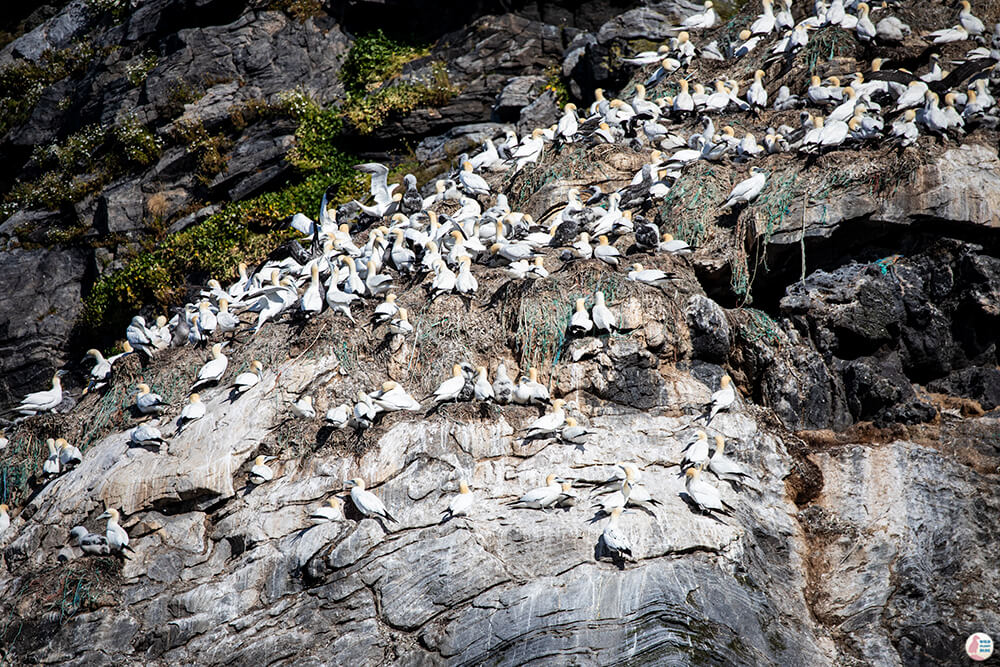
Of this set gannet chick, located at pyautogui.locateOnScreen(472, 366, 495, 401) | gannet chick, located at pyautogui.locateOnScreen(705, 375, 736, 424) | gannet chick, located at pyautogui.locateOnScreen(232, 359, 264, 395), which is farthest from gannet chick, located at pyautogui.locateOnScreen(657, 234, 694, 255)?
gannet chick, located at pyautogui.locateOnScreen(232, 359, 264, 395)

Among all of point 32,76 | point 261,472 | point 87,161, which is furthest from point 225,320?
point 32,76

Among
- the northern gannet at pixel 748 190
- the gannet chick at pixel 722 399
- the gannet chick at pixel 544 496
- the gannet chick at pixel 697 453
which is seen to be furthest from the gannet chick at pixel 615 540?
the northern gannet at pixel 748 190

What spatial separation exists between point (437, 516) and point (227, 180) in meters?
13.6

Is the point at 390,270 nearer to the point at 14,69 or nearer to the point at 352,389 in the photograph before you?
the point at 352,389

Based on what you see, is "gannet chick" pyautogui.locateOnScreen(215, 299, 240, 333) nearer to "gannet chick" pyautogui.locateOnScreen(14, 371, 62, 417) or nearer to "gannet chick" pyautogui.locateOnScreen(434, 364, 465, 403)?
"gannet chick" pyautogui.locateOnScreen(14, 371, 62, 417)

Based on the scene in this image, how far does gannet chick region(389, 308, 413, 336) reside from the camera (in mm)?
11398

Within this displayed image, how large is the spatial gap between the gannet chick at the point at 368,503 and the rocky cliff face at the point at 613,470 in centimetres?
15

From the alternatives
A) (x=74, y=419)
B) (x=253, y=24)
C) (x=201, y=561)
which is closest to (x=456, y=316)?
(x=201, y=561)

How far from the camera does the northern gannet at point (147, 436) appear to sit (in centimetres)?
1095

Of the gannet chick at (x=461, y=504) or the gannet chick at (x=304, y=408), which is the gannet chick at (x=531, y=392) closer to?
the gannet chick at (x=461, y=504)

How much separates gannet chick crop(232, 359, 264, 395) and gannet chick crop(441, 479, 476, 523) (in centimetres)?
368

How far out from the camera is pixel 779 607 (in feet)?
28.5

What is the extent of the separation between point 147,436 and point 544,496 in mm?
5592

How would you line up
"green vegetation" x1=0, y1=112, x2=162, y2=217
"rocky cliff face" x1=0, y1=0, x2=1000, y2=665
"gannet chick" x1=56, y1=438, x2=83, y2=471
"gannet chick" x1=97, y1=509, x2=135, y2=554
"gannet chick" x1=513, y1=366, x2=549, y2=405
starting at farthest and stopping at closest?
"green vegetation" x1=0, y1=112, x2=162, y2=217 → "gannet chick" x1=56, y1=438, x2=83, y2=471 → "gannet chick" x1=513, y1=366, x2=549, y2=405 → "gannet chick" x1=97, y1=509, x2=135, y2=554 → "rocky cliff face" x1=0, y1=0, x2=1000, y2=665
